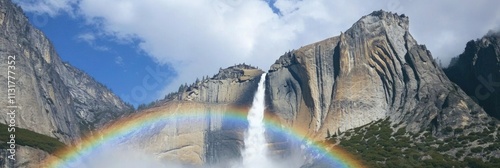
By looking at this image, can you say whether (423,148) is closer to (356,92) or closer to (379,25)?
(356,92)

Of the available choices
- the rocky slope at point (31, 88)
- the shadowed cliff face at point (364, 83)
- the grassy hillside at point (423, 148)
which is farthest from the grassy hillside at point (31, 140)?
the grassy hillside at point (423, 148)


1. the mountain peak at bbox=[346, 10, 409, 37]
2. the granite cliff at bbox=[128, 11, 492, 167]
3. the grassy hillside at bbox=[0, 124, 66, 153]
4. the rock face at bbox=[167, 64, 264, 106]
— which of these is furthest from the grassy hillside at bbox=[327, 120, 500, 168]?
the grassy hillside at bbox=[0, 124, 66, 153]

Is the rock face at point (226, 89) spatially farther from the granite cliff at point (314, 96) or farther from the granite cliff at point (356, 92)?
the granite cliff at point (356, 92)

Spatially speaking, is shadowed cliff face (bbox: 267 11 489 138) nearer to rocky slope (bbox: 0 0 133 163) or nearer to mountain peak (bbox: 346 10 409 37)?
mountain peak (bbox: 346 10 409 37)

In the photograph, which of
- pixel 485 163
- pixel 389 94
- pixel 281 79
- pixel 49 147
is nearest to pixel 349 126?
pixel 389 94

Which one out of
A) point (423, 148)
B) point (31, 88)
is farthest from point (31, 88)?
point (423, 148)

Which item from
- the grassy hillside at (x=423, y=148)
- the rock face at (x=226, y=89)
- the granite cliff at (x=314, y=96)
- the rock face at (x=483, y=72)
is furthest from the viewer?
the rock face at (x=226, y=89)

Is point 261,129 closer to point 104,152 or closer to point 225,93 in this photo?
point 225,93
